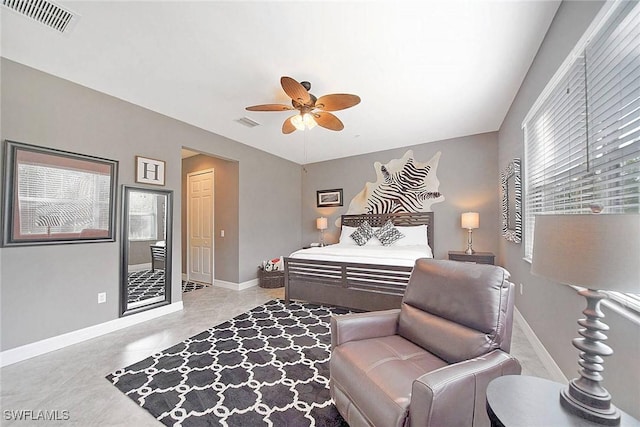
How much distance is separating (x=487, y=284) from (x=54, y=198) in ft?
12.9

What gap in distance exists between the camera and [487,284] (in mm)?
1478

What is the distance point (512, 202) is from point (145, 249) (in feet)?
15.9

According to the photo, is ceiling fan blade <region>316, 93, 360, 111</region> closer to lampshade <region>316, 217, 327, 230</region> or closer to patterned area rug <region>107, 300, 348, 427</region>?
patterned area rug <region>107, 300, 348, 427</region>

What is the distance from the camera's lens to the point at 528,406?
950 millimetres

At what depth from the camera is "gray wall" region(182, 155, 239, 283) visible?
485 centimetres

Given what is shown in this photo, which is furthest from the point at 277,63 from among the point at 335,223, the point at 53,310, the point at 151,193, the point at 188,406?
the point at 335,223

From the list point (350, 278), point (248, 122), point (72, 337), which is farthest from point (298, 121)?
point (72, 337)

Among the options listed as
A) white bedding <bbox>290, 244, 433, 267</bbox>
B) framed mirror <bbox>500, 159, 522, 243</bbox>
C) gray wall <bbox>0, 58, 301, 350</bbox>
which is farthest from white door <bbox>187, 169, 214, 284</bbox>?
framed mirror <bbox>500, 159, 522, 243</bbox>

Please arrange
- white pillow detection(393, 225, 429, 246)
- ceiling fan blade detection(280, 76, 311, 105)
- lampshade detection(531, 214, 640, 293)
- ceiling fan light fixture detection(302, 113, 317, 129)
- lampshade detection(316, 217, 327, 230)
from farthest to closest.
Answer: lampshade detection(316, 217, 327, 230) → white pillow detection(393, 225, 429, 246) → ceiling fan light fixture detection(302, 113, 317, 129) → ceiling fan blade detection(280, 76, 311, 105) → lampshade detection(531, 214, 640, 293)

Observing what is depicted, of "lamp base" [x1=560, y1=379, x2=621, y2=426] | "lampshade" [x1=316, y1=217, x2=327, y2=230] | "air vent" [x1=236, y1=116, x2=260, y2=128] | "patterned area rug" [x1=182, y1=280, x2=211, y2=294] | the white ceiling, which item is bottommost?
"patterned area rug" [x1=182, y1=280, x2=211, y2=294]

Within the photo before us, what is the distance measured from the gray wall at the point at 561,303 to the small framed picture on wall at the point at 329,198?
10.9 ft

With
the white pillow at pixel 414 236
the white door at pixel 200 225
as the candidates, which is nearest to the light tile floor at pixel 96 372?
the white door at pixel 200 225

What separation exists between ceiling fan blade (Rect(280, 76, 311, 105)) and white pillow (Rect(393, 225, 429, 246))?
3229 millimetres

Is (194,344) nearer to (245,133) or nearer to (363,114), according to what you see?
(245,133)
